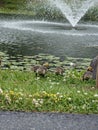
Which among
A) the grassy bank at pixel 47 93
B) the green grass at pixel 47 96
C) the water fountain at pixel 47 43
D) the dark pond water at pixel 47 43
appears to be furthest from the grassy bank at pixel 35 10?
the green grass at pixel 47 96

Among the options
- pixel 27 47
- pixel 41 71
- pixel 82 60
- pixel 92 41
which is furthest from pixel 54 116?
pixel 92 41

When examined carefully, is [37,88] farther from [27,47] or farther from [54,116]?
[27,47]

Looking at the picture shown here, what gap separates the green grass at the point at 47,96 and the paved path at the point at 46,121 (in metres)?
0.35

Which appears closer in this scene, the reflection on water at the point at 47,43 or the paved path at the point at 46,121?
the paved path at the point at 46,121

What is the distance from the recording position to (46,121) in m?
7.71

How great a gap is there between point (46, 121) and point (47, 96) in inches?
51.2

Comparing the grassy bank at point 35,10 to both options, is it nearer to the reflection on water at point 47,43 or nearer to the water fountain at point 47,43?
the water fountain at point 47,43

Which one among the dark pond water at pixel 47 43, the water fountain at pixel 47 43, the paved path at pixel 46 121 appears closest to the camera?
the paved path at pixel 46 121

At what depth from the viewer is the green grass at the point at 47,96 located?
853cm

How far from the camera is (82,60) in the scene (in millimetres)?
17656

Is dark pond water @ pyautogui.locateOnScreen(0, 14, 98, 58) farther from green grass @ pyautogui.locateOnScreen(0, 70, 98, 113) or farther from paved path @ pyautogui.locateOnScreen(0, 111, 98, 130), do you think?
paved path @ pyautogui.locateOnScreen(0, 111, 98, 130)

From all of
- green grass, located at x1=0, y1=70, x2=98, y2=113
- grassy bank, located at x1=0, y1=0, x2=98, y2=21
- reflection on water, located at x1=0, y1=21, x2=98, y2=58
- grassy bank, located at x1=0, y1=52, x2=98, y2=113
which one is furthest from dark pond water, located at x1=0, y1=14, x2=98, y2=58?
grassy bank, located at x1=0, y1=0, x2=98, y2=21

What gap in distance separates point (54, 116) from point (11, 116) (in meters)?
0.79

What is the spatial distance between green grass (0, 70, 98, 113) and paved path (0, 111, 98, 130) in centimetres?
35
